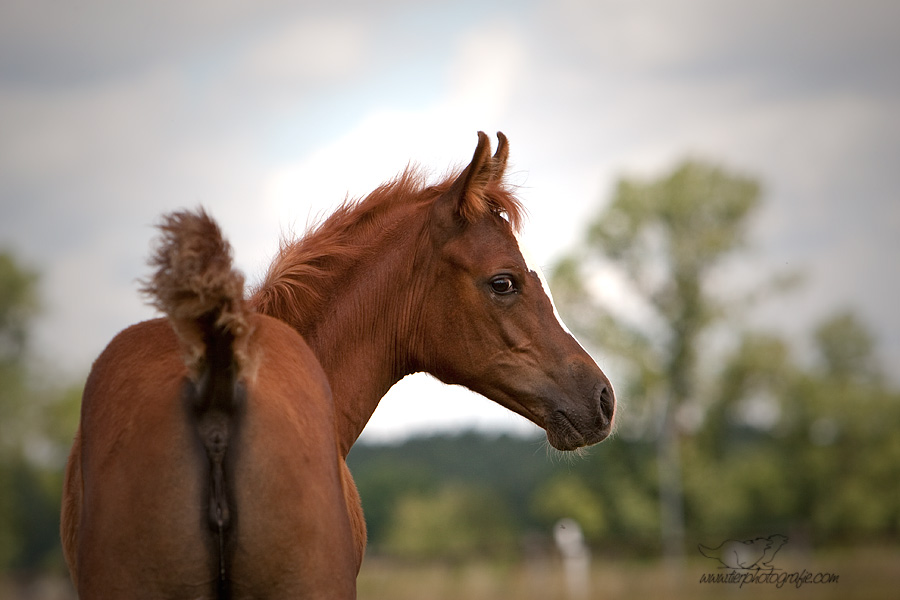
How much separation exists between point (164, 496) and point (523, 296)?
1.91m

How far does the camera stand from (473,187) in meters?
3.66

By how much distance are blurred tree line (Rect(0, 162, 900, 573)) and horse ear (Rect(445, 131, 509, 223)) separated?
30.5 m

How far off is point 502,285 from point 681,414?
113 feet

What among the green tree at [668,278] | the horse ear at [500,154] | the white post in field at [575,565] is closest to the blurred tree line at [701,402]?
the green tree at [668,278]

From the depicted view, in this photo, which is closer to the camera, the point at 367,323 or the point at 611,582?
the point at 367,323

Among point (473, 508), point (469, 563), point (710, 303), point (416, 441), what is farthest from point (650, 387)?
point (416, 441)

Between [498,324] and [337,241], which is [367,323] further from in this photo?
[498,324]

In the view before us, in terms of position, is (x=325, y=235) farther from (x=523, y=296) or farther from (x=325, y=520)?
(x=325, y=520)

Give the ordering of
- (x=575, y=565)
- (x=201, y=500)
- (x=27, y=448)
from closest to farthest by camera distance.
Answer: (x=201, y=500), (x=575, y=565), (x=27, y=448)

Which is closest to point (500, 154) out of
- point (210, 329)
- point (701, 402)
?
point (210, 329)

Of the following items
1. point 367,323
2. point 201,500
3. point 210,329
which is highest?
point 367,323

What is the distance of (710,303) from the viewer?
35.2 metres

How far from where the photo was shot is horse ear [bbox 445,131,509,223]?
3.58 m

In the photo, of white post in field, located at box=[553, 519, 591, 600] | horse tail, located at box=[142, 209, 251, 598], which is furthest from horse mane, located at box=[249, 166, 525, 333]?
white post in field, located at box=[553, 519, 591, 600]
